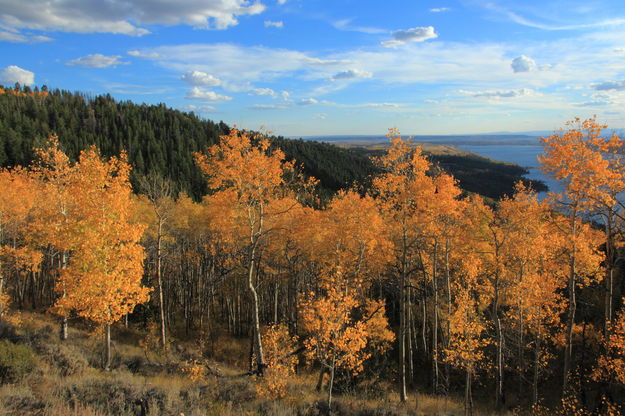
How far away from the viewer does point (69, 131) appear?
114750 mm

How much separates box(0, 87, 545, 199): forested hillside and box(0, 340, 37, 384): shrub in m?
87.2

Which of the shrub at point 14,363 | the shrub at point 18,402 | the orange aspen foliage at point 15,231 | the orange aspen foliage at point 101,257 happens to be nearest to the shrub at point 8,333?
the orange aspen foliage at point 101,257

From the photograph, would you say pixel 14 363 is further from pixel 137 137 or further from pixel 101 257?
pixel 137 137

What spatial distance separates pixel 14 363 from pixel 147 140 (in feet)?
435

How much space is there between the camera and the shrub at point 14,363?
1127cm

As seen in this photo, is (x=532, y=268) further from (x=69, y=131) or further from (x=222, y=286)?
(x=69, y=131)

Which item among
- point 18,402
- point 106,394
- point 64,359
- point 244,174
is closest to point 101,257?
point 64,359

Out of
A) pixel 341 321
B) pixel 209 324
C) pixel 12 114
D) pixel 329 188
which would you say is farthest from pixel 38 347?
pixel 12 114

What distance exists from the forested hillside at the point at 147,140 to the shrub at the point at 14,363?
87.2 m

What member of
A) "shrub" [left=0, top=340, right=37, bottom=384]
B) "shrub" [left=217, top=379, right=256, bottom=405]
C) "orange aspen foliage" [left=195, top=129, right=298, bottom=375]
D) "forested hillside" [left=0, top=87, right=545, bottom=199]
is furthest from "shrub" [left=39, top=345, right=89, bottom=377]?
"forested hillside" [left=0, top=87, right=545, bottom=199]

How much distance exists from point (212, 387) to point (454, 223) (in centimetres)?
1623

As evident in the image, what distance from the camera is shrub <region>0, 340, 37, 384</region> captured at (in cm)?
1127

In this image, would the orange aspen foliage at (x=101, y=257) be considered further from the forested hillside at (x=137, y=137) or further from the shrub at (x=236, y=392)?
the forested hillside at (x=137, y=137)

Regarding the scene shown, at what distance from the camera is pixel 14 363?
1162 cm
